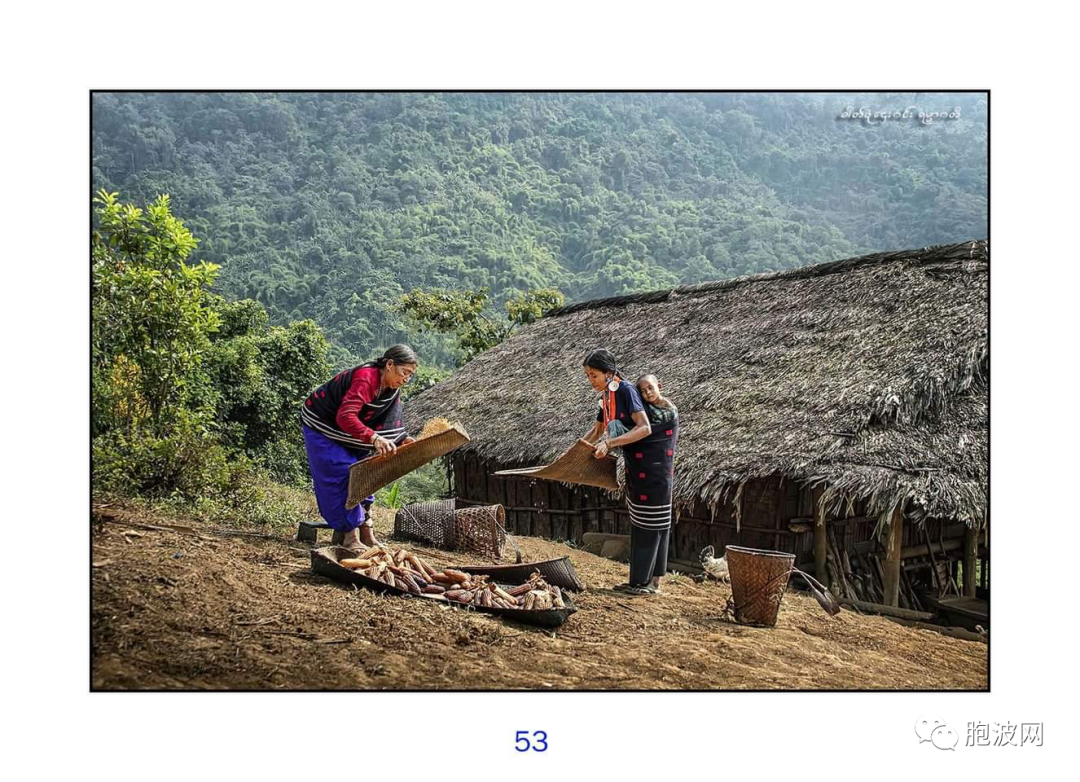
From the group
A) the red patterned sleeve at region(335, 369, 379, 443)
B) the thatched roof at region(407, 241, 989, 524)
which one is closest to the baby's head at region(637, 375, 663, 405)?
the red patterned sleeve at region(335, 369, 379, 443)

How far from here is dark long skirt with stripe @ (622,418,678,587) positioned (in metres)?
4.86

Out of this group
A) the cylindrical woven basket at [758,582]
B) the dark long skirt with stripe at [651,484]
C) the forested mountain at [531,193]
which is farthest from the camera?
the forested mountain at [531,193]

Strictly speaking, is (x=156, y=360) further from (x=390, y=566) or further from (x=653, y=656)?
(x=653, y=656)

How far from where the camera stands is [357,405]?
189 inches

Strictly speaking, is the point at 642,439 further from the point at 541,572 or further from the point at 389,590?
the point at 389,590

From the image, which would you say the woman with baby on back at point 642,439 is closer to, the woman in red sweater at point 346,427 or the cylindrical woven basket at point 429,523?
the woman in red sweater at point 346,427

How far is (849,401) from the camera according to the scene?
21.5 ft

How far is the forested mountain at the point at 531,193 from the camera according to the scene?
90.0ft

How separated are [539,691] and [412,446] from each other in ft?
5.92

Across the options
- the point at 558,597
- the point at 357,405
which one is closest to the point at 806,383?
the point at 558,597

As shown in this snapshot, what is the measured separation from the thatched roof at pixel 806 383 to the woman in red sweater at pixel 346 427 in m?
2.81

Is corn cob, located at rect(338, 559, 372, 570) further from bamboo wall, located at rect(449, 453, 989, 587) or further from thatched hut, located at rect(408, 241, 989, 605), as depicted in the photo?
bamboo wall, located at rect(449, 453, 989, 587)

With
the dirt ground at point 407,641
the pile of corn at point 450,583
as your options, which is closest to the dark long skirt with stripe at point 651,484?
the dirt ground at point 407,641

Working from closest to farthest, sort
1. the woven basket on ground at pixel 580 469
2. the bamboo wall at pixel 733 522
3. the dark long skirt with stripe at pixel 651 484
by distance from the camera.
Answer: the dark long skirt with stripe at pixel 651 484 → the woven basket on ground at pixel 580 469 → the bamboo wall at pixel 733 522
